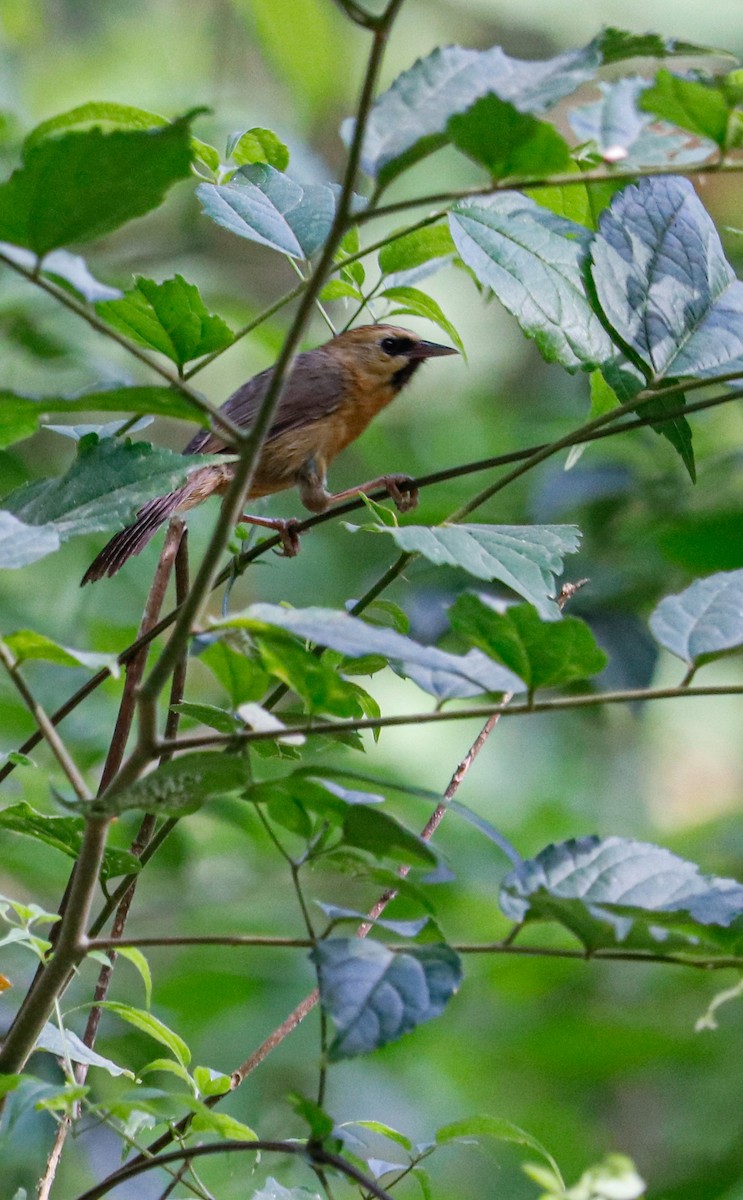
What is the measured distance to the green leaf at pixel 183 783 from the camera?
0.77 m

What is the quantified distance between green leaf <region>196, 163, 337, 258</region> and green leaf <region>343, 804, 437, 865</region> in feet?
2.07

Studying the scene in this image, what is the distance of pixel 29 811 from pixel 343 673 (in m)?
0.32

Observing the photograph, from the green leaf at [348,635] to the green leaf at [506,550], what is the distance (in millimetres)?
152

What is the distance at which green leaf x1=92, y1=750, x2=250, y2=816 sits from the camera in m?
0.77

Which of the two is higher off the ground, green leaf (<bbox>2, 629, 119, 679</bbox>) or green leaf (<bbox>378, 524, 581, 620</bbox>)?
green leaf (<bbox>2, 629, 119, 679</bbox>)

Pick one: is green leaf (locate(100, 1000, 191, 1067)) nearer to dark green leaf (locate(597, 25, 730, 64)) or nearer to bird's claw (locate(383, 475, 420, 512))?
bird's claw (locate(383, 475, 420, 512))

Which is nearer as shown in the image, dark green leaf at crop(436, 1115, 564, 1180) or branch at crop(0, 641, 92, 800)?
branch at crop(0, 641, 92, 800)

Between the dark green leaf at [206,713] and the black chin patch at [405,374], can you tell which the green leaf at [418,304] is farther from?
the black chin patch at [405,374]

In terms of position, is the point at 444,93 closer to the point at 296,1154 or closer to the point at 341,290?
the point at 341,290

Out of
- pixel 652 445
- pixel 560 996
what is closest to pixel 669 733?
pixel 560 996

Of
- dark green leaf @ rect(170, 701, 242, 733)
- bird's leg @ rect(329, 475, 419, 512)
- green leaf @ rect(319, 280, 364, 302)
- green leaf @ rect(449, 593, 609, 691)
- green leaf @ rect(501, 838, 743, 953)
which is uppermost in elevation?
green leaf @ rect(319, 280, 364, 302)

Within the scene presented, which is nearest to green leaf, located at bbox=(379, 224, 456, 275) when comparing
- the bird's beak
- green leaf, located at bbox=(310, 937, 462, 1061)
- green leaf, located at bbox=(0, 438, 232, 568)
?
green leaf, located at bbox=(0, 438, 232, 568)

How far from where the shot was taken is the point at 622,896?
0.83 metres

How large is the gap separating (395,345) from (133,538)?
50.0 inches
